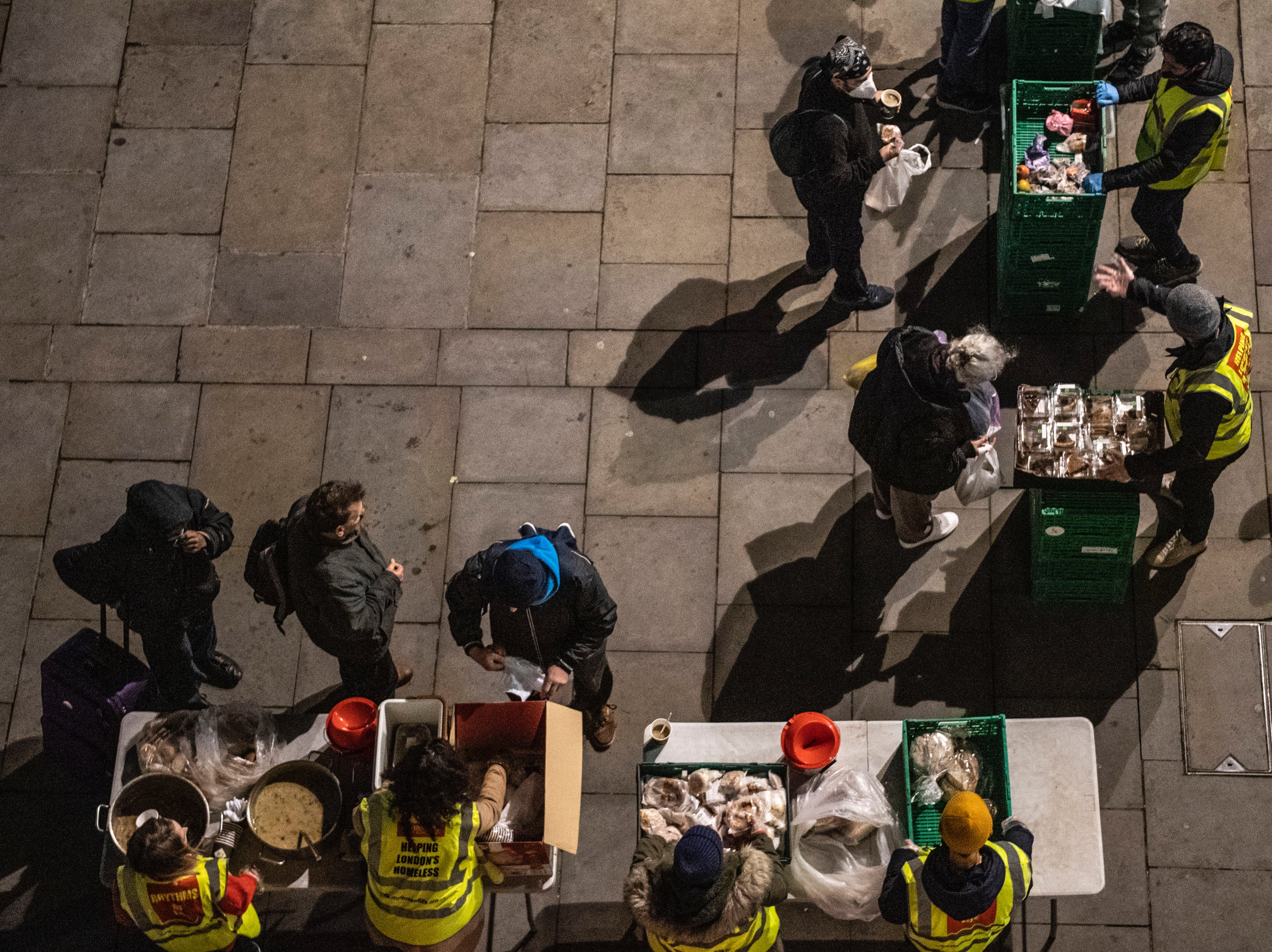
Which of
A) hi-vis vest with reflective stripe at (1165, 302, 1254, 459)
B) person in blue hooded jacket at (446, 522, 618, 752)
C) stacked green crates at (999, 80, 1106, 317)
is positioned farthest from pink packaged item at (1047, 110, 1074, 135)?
person in blue hooded jacket at (446, 522, 618, 752)

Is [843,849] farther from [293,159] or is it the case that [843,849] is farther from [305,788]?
[293,159]

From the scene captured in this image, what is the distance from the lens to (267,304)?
8711 millimetres

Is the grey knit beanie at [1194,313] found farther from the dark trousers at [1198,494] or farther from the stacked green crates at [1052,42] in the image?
the stacked green crates at [1052,42]

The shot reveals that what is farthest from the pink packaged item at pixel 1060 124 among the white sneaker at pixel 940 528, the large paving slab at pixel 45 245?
the large paving slab at pixel 45 245

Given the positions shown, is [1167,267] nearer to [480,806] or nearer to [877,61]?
[877,61]

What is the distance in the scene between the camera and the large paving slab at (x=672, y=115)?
8961mm

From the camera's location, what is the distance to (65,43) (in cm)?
968

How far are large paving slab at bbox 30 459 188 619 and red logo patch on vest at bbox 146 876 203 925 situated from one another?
3.07 meters

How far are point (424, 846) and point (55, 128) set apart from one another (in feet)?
22.7

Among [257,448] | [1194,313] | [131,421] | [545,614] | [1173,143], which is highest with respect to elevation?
[1173,143]

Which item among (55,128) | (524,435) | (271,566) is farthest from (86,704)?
(55,128)

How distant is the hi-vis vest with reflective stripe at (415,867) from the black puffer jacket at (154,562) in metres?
1.93

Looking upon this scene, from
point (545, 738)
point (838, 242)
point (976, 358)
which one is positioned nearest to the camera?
point (545, 738)

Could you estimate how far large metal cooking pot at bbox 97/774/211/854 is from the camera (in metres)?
5.71
